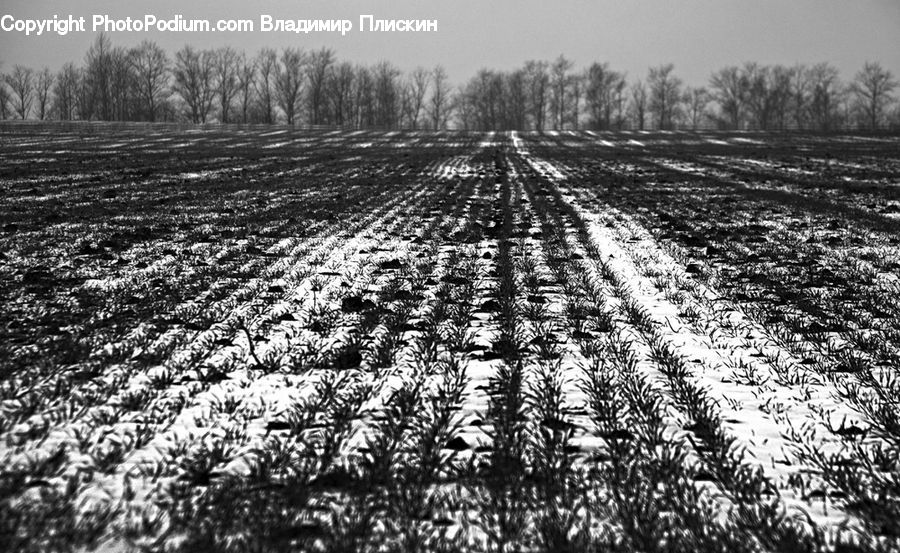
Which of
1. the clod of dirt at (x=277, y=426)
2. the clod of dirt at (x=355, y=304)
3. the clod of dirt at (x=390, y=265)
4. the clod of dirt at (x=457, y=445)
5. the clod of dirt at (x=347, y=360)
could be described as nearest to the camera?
the clod of dirt at (x=457, y=445)

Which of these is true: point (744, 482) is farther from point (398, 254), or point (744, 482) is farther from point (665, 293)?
point (398, 254)

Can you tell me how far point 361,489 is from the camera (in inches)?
106

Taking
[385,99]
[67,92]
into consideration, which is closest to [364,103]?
[385,99]

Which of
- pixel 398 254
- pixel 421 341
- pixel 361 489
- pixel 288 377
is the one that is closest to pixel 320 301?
pixel 421 341

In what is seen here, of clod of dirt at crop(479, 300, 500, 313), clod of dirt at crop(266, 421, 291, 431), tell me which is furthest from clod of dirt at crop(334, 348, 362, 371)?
clod of dirt at crop(479, 300, 500, 313)

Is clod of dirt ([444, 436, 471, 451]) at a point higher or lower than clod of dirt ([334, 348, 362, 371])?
lower

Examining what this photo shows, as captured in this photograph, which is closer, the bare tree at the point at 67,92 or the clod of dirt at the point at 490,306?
the clod of dirt at the point at 490,306

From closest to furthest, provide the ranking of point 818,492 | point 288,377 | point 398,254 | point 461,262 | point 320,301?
point 818,492
point 288,377
point 320,301
point 461,262
point 398,254

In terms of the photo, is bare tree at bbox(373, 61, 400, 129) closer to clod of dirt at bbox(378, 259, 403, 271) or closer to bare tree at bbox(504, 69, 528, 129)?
bare tree at bbox(504, 69, 528, 129)

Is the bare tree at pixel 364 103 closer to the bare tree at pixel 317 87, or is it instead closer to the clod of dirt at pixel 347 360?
the bare tree at pixel 317 87

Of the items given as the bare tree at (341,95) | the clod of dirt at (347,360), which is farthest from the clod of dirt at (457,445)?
the bare tree at (341,95)

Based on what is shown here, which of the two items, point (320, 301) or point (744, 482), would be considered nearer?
point (744, 482)

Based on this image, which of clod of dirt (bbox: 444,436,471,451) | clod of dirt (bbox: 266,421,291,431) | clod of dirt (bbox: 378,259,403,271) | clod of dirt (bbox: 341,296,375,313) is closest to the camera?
clod of dirt (bbox: 444,436,471,451)

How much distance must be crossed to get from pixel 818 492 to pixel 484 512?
1569mm
